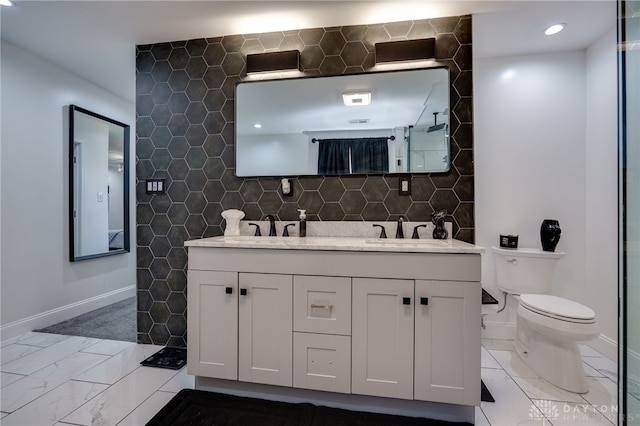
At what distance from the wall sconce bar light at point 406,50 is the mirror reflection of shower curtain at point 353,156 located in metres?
0.56

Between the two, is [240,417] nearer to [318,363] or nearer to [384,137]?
[318,363]

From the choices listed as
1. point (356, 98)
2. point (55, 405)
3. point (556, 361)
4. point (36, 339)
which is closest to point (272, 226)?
point (356, 98)

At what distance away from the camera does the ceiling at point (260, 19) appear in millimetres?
1857

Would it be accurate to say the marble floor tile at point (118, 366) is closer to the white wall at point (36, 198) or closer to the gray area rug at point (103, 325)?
the gray area rug at point (103, 325)

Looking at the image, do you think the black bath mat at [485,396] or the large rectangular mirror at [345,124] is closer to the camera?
the black bath mat at [485,396]

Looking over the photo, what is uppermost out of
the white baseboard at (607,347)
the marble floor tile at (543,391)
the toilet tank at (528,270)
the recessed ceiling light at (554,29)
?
the recessed ceiling light at (554,29)

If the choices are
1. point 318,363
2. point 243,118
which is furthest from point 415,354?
point 243,118

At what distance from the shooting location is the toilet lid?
165 cm

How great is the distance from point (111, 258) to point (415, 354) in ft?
11.5

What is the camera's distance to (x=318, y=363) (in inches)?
60.1

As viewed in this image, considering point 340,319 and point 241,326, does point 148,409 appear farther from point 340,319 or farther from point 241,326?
point 340,319

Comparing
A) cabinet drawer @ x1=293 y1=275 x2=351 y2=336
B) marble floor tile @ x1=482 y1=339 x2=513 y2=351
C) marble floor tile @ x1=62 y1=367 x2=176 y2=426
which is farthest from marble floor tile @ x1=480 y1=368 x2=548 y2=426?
marble floor tile @ x1=62 y1=367 x2=176 y2=426

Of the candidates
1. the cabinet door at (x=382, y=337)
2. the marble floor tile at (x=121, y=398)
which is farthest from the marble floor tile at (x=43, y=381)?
the cabinet door at (x=382, y=337)

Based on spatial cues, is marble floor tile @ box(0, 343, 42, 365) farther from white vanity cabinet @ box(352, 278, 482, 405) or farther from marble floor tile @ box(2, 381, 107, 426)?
white vanity cabinet @ box(352, 278, 482, 405)
